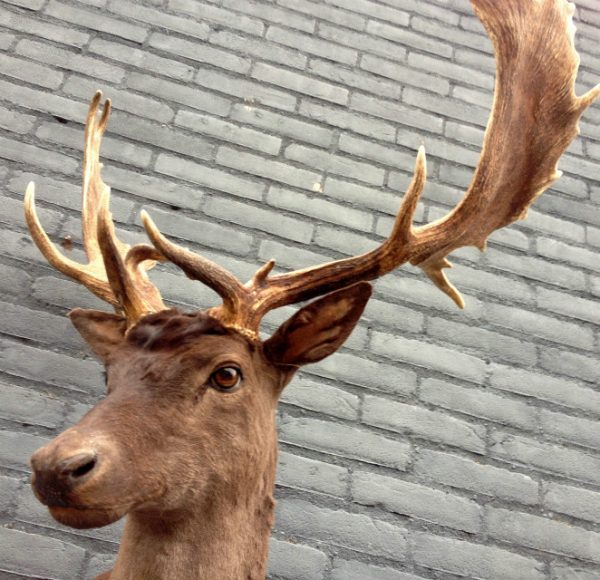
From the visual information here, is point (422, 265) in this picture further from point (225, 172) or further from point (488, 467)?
point (225, 172)

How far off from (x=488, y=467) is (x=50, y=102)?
75.2 inches

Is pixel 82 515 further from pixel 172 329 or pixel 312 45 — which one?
pixel 312 45

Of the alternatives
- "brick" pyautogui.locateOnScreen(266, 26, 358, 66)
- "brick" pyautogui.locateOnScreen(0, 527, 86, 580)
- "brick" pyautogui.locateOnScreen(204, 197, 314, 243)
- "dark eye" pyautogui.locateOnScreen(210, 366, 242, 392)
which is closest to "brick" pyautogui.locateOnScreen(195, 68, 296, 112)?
"brick" pyautogui.locateOnScreen(266, 26, 358, 66)

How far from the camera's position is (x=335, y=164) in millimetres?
2199

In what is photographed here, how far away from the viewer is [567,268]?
215 cm

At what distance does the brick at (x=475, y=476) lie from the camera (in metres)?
1.74

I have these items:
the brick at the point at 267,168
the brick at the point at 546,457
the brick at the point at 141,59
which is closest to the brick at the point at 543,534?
the brick at the point at 546,457

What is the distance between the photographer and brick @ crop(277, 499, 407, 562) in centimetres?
162

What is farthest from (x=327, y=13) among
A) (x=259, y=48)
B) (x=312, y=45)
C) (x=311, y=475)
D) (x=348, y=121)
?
(x=311, y=475)

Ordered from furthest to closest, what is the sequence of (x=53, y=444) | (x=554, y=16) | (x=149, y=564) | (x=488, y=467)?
(x=488, y=467), (x=554, y=16), (x=149, y=564), (x=53, y=444)

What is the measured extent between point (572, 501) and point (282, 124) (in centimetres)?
162

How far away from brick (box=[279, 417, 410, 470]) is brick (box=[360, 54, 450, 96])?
1.44 meters

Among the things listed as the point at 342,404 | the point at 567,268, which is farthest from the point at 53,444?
the point at 567,268

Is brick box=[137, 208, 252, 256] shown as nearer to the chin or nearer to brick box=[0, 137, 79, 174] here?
brick box=[0, 137, 79, 174]
